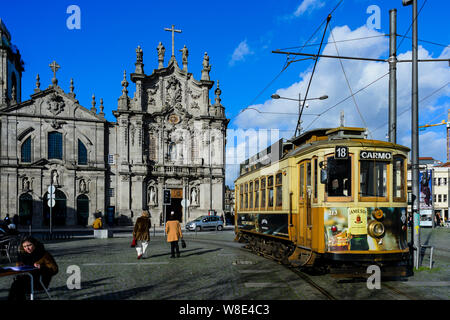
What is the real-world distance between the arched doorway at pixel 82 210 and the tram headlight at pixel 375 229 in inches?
1502

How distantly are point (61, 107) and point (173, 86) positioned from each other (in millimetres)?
12598

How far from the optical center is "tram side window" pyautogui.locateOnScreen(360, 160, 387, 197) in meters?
10.2

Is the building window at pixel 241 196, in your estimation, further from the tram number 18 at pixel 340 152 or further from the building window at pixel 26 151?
the building window at pixel 26 151

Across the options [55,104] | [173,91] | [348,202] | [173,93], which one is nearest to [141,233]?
[348,202]

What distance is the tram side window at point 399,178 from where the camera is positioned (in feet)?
34.0

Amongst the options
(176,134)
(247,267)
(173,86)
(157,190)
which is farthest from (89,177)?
(247,267)

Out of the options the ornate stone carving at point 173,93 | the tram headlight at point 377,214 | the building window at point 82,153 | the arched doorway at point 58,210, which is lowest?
the arched doorway at point 58,210

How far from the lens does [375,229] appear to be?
9867 mm

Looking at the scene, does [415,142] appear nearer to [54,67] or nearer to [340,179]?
[340,179]

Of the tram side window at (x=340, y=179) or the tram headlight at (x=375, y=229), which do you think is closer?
the tram headlight at (x=375, y=229)

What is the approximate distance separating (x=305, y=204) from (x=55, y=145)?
125 ft

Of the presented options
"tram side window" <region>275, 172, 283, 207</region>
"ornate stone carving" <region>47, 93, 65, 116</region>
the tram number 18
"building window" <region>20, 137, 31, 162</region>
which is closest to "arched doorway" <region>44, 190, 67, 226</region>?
"building window" <region>20, 137, 31, 162</region>

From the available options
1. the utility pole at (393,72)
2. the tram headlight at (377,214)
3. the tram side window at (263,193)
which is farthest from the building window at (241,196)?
the tram headlight at (377,214)
